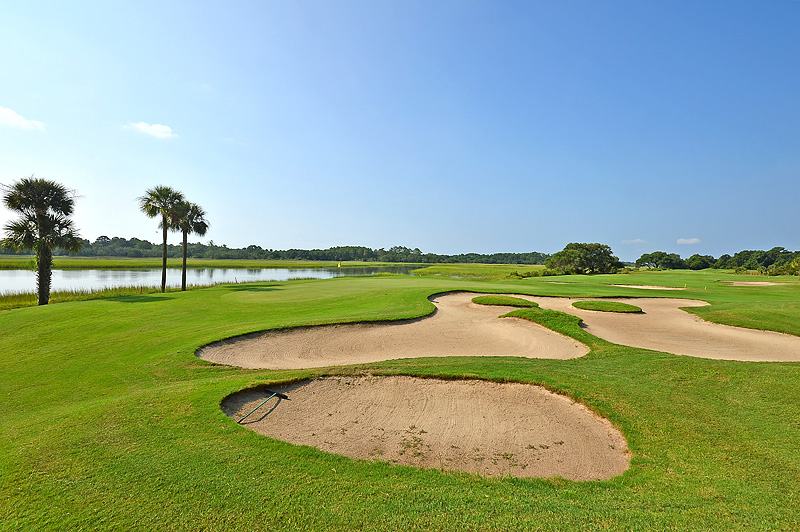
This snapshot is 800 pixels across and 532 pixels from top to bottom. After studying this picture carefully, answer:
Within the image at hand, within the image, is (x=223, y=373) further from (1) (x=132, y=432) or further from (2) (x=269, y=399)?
(1) (x=132, y=432)

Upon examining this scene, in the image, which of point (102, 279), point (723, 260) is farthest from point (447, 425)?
point (723, 260)

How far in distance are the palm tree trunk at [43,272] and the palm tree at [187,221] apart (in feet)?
32.4

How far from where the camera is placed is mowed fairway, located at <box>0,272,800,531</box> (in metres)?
3.36

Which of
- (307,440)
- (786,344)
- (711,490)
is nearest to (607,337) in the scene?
(786,344)

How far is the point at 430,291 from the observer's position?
21312 millimetres

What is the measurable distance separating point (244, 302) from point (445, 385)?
15514 mm

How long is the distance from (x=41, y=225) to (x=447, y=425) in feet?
99.0

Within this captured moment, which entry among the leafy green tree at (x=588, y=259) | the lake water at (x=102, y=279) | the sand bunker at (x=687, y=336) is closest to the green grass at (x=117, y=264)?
the lake water at (x=102, y=279)

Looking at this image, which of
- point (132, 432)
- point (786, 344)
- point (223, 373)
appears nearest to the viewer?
point (132, 432)

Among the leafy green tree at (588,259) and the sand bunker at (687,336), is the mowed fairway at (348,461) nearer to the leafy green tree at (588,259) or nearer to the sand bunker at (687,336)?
the sand bunker at (687,336)

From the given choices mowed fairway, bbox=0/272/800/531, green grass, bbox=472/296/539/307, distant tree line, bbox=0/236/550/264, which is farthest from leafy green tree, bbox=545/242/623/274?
distant tree line, bbox=0/236/550/264

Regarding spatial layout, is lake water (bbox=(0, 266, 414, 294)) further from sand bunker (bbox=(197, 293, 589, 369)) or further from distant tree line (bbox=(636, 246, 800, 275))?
distant tree line (bbox=(636, 246, 800, 275))

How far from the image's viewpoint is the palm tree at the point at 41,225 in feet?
71.2

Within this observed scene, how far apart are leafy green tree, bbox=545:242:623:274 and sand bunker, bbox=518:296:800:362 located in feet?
178
